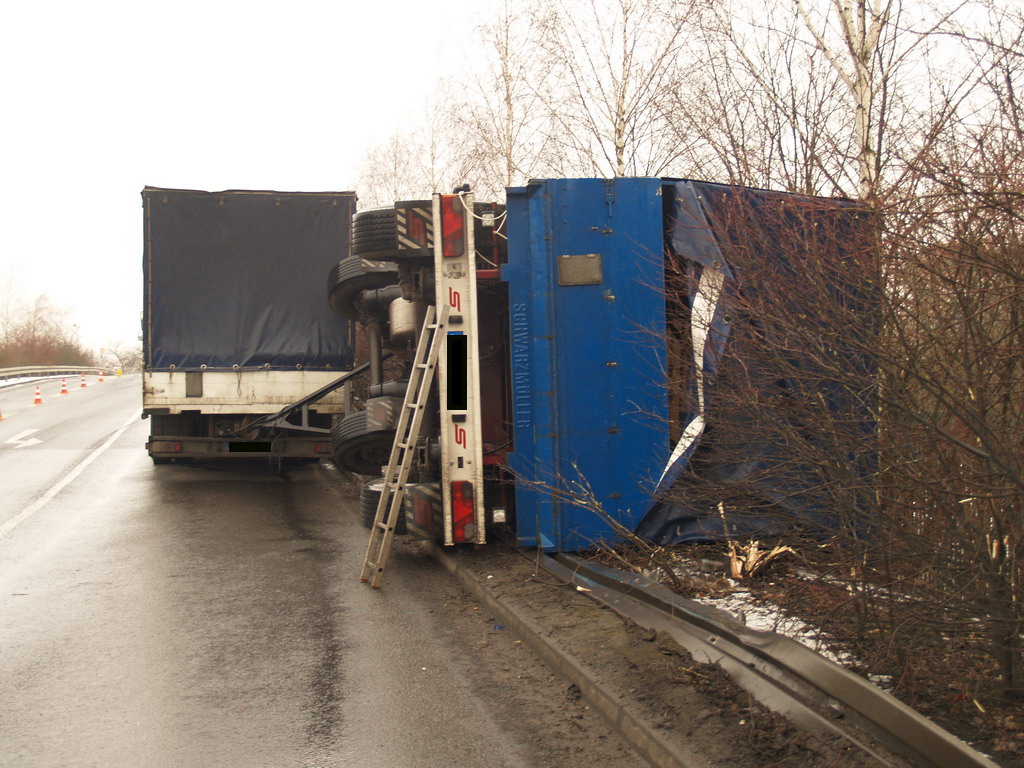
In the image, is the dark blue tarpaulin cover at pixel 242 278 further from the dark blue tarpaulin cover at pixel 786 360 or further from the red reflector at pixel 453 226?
the dark blue tarpaulin cover at pixel 786 360

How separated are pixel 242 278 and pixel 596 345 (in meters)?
7.33

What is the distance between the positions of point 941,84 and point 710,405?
2.08 meters

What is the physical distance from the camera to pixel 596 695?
13.6ft

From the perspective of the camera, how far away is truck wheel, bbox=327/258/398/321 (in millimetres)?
8953

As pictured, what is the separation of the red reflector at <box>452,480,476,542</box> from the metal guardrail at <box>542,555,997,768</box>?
1.76m

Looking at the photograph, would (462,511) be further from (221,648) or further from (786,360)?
(786,360)

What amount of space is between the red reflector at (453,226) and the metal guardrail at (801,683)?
9.45 ft

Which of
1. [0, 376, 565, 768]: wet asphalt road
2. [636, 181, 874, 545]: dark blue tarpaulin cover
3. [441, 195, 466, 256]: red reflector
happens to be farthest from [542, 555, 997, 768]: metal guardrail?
[441, 195, 466, 256]: red reflector

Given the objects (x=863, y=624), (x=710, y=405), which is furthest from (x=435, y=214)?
(x=863, y=624)

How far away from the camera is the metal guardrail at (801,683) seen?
2.92 m

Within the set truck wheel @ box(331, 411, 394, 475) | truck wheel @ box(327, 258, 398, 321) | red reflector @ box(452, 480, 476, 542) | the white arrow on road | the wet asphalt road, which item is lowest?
the wet asphalt road

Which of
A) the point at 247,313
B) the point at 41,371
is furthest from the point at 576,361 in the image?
the point at 41,371

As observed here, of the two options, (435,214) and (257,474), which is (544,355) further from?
(257,474)

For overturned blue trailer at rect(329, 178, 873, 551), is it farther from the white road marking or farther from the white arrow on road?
the white arrow on road
